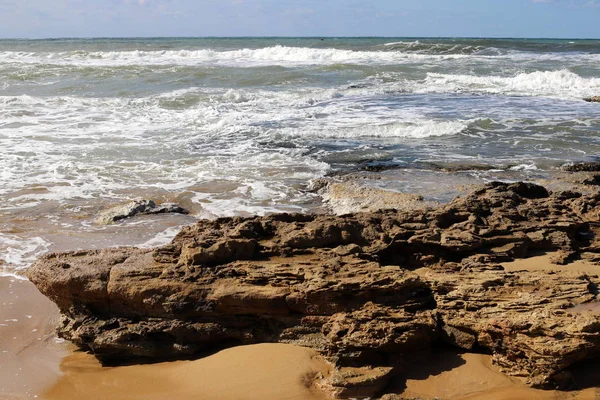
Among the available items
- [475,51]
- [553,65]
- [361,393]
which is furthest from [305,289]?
[475,51]

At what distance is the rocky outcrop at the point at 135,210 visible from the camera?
6.68 meters

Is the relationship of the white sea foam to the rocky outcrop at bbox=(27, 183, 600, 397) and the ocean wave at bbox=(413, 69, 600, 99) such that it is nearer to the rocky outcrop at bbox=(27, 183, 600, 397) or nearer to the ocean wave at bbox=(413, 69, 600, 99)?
the rocky outcrop at bbox=(27, 183, 600, 397)

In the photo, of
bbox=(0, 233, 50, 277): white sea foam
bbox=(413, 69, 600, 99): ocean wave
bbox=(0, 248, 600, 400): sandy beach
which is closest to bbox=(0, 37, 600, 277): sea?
bbox=(0, 233, 50, 277): white sea foam

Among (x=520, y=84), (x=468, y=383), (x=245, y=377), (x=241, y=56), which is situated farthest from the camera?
(x=241, y=56)

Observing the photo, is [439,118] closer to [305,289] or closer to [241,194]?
[241,194]

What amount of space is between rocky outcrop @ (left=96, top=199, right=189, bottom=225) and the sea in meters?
0.13

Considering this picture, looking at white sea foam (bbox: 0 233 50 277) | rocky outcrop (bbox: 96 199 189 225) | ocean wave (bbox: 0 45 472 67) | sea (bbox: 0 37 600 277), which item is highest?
ocean wave (bbox: 0 45 472 67)

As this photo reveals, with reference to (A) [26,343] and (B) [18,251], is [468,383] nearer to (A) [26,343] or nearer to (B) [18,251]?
(A) [26,343]

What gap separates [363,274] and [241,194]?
4297mm

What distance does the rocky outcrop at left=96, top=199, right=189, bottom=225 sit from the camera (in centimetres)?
668

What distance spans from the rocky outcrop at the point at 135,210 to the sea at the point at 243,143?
13cm

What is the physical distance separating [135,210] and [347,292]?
13.1 ft

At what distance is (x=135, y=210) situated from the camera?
684 cm

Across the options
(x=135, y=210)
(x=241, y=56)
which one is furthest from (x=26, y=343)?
(x=241, y=56)
